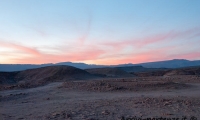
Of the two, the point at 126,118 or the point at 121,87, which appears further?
the point at 121,87

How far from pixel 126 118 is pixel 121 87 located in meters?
12.5

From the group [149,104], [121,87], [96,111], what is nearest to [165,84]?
[121,87]

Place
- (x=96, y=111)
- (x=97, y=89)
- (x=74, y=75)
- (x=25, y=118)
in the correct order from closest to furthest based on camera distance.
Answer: (x=25, y=118) < (x=96, y=111) < (x=97, y=89) < (x=74, y=75)

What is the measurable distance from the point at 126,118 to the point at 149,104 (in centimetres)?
326

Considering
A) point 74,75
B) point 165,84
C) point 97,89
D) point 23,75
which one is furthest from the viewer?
point 23,75

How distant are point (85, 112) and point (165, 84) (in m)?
14.1

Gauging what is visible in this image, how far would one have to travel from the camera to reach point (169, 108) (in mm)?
11594

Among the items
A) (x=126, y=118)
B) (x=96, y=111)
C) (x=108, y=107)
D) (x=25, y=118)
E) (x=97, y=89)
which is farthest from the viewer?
(x=97, y=89)

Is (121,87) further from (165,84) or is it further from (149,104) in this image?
(149,104)

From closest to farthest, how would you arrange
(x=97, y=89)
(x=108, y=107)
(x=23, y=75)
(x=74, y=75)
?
(x=108, y=107) < (x=97, y=89) < (x=74, y=75) < (x=23, y=75)

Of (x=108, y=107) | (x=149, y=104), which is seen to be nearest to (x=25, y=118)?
(x=108, y=107)

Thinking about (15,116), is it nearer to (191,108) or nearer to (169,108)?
(169,108)

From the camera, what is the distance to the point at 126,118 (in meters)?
9.62

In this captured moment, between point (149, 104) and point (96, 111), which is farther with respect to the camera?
point (149, 104)
